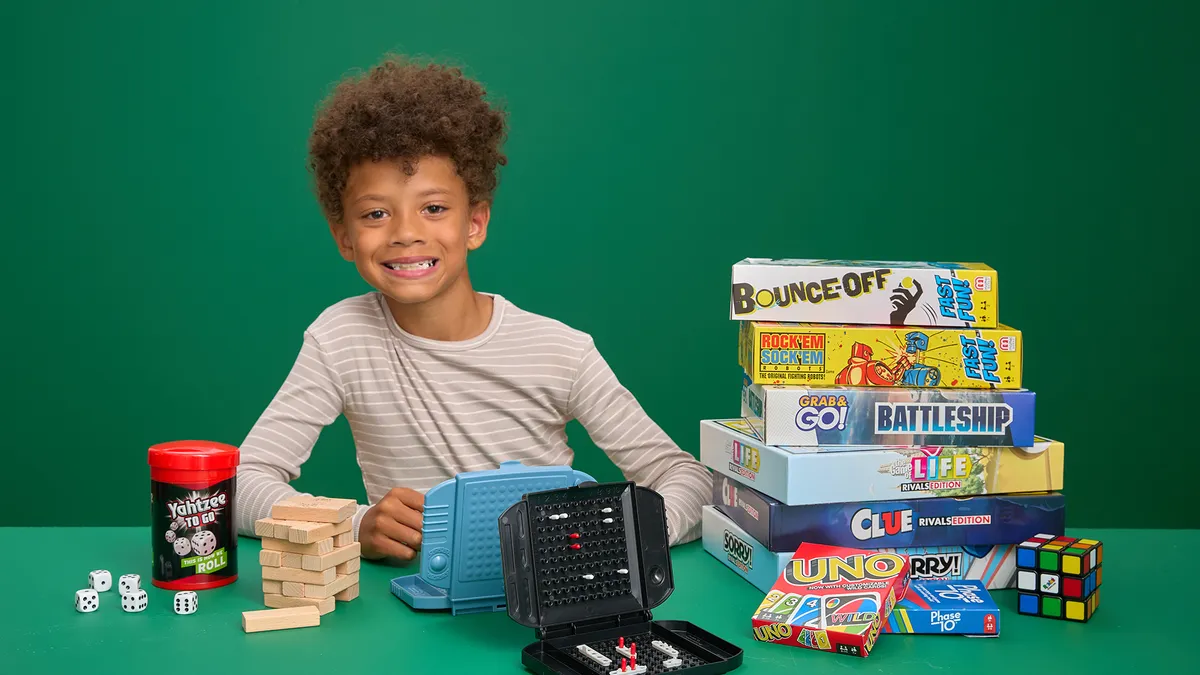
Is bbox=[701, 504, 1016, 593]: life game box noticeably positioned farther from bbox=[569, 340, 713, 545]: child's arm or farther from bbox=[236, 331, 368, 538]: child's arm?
bbox=[236, 331, 368, 538]: child's arm

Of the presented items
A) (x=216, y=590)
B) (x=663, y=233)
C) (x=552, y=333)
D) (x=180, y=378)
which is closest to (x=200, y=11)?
(x=180, y=378)

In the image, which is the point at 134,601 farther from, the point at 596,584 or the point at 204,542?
the point at 596,584

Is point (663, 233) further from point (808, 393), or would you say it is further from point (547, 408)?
point (808, 393)

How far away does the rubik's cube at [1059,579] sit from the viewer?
1423 millimetres

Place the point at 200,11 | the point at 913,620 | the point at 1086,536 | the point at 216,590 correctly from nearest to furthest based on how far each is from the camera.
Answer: the point at 913,620 < the point at 216,590 < the point at 1086,536 < the point at 200,11

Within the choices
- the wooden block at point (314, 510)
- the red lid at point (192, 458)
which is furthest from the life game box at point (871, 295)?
the red lid at point (192, 458)

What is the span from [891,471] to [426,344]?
90cm

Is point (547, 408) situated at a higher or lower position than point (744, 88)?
lower

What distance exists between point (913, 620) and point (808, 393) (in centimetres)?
30

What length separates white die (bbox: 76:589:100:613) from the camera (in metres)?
1.43

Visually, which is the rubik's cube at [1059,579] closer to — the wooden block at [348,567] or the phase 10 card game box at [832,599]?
the phase 10 card game box at [832,599]

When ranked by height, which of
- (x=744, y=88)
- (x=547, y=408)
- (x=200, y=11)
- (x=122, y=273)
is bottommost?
(x=547, y=408)

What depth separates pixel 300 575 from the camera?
1427 mm

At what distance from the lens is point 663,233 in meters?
3.17
